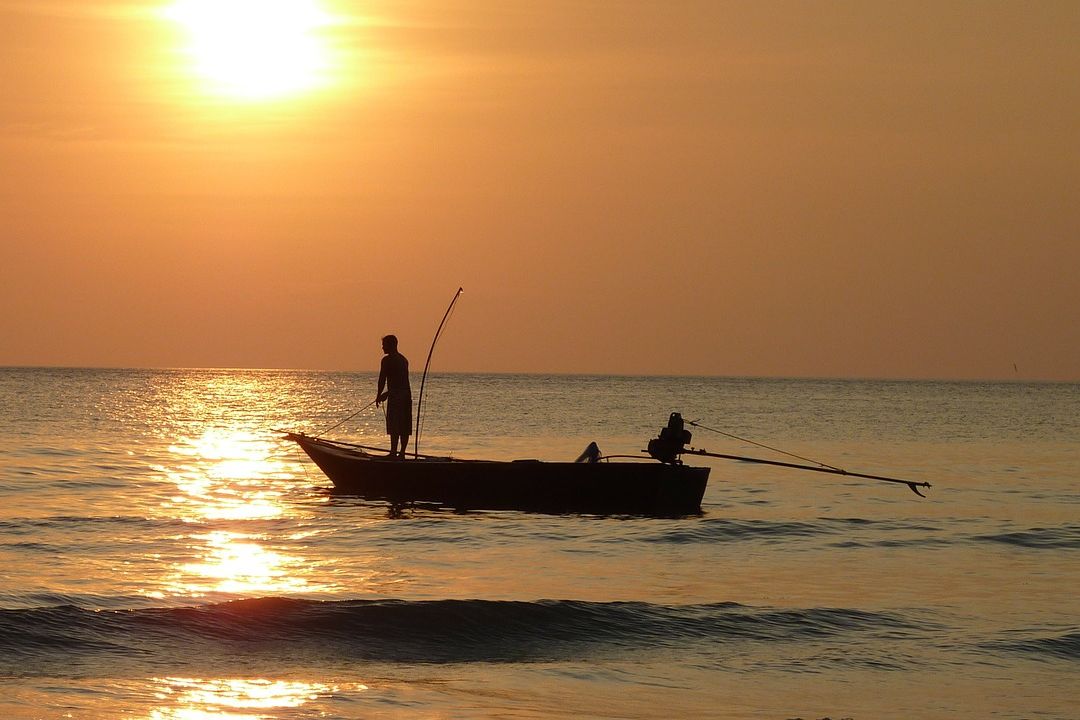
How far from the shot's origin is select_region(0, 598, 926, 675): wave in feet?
38.4

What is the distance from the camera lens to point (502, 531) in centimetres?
1902

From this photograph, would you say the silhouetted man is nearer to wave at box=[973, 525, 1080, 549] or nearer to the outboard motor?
the outboard motor

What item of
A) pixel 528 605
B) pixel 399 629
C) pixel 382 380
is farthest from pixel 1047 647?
pixel 382 380

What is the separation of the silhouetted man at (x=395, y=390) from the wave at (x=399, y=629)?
8350mm

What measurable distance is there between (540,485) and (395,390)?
289 centimetres

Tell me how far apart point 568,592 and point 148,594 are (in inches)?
169

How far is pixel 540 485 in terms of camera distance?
819 inches

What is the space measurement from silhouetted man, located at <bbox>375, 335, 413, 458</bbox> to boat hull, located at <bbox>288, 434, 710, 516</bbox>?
61 cm

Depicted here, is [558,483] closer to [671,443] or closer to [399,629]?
[671,443]

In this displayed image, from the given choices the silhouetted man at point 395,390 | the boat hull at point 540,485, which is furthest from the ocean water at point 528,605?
the silhouetted man at point 395,390

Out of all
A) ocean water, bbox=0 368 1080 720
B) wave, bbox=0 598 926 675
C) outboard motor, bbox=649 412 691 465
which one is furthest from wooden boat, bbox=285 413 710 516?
wave, bbox=0 598 926 675

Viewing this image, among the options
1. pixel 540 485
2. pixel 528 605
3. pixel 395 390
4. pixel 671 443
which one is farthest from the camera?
pixel 395 390

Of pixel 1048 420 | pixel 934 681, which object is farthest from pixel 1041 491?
pixel 1048 420

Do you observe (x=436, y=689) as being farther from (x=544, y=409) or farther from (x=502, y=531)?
(x=544, y=409)
